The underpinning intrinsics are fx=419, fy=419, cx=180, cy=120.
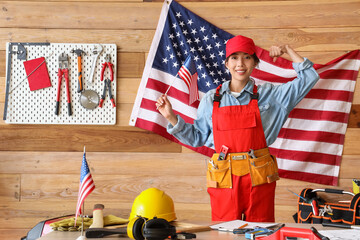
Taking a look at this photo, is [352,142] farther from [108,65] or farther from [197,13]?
[108,65]

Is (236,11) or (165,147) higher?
(236,11)

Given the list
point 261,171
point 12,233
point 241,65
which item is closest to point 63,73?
point 12,233

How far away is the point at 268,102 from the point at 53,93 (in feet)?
5.32

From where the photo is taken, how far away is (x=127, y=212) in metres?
3.07

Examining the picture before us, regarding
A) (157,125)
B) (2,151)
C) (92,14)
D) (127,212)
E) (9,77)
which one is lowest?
(127,212)

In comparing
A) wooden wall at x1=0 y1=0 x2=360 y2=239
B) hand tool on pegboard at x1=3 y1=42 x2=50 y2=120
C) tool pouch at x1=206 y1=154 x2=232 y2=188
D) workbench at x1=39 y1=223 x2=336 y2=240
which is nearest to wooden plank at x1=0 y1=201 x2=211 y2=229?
wooden wall at x1=0 y1=0 x2=360 y2=239

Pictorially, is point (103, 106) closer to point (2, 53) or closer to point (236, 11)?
point (2, 53)

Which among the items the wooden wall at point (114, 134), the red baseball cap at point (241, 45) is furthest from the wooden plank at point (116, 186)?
the red baseball cap at point (241, 45)

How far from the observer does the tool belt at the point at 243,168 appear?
7.09ft

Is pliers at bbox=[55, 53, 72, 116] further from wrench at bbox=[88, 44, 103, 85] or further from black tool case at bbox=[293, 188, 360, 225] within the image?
black tool case at bbox=[293, 188, 360, 225]

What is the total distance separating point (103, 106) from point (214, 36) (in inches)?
37.6

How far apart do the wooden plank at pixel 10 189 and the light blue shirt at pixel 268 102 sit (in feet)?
4.76

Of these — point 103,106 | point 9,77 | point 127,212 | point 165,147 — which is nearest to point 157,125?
point 165,147

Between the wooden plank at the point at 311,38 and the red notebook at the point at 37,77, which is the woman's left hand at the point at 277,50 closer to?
the wooden plank at the point at 311,38
